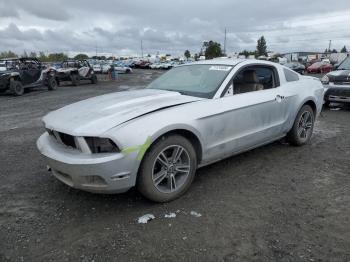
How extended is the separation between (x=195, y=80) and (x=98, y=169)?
1.98m

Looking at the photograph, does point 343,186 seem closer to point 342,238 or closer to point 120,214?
point 342,238

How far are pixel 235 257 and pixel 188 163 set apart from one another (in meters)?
1.28

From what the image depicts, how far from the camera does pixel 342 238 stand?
296 centimetres

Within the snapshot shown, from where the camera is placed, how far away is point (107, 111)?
3.60 m

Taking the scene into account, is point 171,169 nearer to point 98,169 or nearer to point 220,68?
point 98,169

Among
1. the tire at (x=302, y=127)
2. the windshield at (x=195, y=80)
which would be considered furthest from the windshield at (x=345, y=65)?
the windshield at (x=195, y=80)

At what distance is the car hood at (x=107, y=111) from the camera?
328 cm

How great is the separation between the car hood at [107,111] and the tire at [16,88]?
12.7m

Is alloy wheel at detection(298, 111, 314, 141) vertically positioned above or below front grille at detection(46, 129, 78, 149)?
below

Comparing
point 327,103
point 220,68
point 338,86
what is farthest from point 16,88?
point 220,68

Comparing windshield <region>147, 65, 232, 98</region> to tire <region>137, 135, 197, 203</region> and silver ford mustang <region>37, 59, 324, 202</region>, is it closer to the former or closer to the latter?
silver ford mustang <region>37, 59, 324, 202</region>

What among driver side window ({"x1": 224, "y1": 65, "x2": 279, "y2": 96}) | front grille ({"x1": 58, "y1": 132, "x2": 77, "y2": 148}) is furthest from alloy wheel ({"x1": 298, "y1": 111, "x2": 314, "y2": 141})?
front grille ({"x1": 58, "y1": 132, "x2": 77, "y2": 148})

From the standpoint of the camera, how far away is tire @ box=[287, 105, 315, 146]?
545cm

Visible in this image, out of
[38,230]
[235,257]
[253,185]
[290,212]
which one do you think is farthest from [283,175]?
[38,230]
